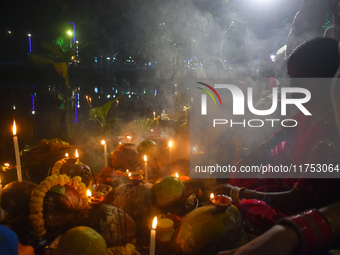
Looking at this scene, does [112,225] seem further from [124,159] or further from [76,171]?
[124,159]

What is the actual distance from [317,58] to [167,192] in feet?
7.86

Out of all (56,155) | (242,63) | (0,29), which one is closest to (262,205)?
(56,155)

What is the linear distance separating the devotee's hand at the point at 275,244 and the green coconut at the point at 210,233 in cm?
114

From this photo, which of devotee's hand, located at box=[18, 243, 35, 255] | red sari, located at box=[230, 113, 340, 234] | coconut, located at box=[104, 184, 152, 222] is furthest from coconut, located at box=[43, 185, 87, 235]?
red sari, located at box=[230, 113, 340, 234]

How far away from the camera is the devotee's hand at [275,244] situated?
107 cm

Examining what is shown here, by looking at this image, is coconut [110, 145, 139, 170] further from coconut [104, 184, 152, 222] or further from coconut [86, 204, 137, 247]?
coconut [86, 204, 137, 247]

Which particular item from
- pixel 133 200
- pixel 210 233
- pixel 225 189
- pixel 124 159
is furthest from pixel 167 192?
pixel 124 159

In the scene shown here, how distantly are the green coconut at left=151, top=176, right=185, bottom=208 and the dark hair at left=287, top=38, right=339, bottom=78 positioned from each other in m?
2.13

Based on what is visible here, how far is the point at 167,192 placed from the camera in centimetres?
300

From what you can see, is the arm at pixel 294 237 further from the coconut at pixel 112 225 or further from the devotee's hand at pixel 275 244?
the coconut at pixel 112 225

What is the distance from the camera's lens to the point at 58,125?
32.1 ft

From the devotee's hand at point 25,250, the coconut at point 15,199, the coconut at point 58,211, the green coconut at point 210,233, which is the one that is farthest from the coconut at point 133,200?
the coconut at point 15,199

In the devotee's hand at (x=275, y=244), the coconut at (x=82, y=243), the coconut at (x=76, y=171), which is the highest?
the devotee's hand at (x=275, y=244)

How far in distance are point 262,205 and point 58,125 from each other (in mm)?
9798
